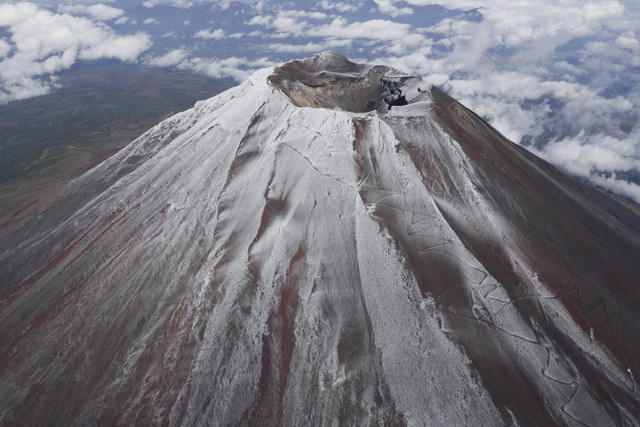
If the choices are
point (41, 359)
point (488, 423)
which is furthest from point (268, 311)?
point (41, 359)

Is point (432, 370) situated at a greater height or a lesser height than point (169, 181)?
lesser

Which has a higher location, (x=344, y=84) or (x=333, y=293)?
(x=344, y=84)

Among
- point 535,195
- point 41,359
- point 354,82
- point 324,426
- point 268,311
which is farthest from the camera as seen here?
point 354,82

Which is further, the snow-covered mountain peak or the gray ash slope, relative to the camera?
the snow-covered mountain peak

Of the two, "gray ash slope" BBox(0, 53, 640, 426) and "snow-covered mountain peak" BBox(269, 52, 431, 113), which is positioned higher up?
"snow-covered mountain peak" BBox(269, 52, 431, 113)

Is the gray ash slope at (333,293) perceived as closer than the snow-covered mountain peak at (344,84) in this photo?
Yes

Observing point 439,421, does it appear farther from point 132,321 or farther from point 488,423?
point 132,321

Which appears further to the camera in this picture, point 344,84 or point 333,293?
point 344,84

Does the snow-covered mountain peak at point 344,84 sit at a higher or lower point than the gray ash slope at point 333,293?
higher
